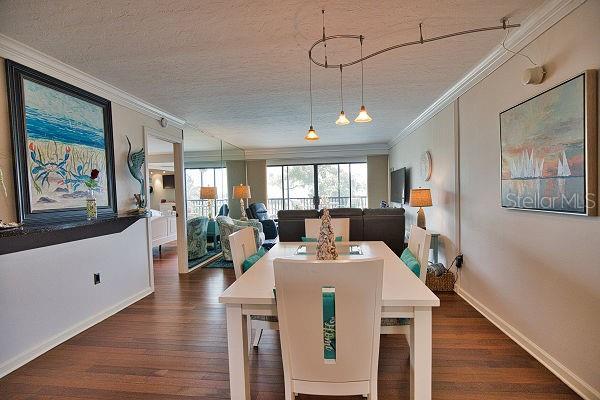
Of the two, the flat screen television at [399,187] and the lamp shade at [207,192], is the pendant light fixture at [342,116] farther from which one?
the lamp shade at [207,192]

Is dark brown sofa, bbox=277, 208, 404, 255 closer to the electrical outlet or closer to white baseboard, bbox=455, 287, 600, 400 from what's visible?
the electrical outlet

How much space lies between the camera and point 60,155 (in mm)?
2662

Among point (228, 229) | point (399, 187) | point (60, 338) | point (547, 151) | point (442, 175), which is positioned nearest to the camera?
point (547, 151)

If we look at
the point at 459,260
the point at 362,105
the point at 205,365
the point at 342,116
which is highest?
the point at 362,105

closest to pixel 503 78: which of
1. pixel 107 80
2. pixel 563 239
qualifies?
pixel 563 239

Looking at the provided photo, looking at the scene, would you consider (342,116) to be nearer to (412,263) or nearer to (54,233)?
(412,263)

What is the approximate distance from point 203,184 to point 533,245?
Result: 5403 millimetres

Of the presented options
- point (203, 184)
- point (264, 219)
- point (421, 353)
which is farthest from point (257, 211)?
point (421, 353)

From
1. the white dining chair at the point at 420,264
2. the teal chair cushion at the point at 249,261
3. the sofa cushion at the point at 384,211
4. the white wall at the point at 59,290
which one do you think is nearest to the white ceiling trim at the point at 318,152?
the sofa cushion at the point at 384,211

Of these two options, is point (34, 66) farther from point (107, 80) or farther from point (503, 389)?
point (503, 389)

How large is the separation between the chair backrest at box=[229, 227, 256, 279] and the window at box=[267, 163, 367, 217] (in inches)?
246

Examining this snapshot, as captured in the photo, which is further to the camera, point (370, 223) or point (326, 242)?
point (370, 223)

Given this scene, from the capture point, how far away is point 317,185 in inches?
344

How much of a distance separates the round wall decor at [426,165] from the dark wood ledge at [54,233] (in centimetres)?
395
